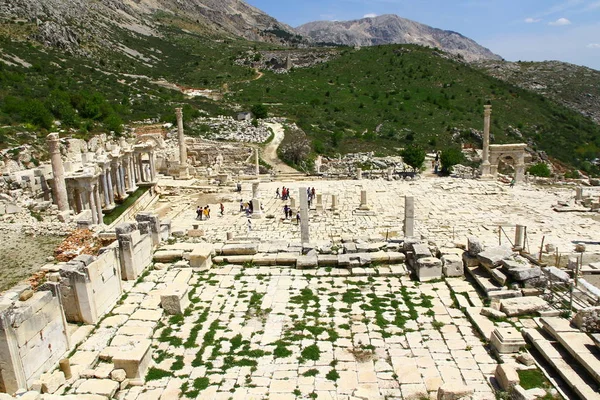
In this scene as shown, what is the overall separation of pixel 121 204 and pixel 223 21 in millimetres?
130899

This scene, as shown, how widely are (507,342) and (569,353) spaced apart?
0.95m

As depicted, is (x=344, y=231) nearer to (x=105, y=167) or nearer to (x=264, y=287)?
(x=264, y=287)

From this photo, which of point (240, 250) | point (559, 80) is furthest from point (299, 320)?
point (559, 80)

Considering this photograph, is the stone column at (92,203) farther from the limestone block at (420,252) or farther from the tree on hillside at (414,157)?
the tree on hillside at (414,157)

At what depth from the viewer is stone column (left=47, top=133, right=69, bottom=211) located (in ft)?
61.4

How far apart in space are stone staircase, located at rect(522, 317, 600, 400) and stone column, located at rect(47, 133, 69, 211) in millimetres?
17982

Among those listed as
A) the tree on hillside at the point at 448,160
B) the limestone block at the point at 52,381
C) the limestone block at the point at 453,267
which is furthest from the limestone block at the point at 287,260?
the tree on hillside at the point at 448,160

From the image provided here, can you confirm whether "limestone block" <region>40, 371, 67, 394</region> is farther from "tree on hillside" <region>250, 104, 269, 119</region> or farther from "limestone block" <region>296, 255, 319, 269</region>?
"tree on hillside" <region>250, 104, 269, 119</region>

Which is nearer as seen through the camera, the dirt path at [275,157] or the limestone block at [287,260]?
the limestone block at [287,260]

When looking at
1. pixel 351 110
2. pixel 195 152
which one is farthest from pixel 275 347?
pixel 351 110

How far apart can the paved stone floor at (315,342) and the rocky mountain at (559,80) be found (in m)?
85.0

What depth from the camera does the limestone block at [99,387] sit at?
23.4 ft

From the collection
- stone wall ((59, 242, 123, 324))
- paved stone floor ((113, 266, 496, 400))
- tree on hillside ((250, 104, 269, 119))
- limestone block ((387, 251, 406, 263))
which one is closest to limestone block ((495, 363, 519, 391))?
paved stone floor ((113, 266, 496, 400))

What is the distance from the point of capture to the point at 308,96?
214 ft
